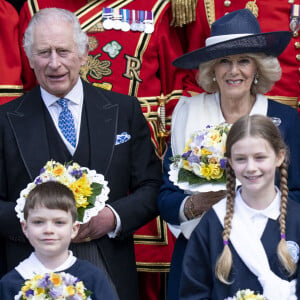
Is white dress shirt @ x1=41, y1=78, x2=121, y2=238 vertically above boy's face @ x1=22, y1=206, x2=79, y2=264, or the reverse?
white dress shirt @ x1=41, y1=78, x2=121, y2=238

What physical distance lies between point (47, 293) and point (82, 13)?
206cm

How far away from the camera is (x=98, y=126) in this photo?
461cm

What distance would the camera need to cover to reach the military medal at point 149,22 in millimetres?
5391

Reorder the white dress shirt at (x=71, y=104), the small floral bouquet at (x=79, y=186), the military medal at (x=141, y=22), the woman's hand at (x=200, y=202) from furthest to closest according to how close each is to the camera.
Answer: the military medal at (x=141, y=22), the white dress shirt at (x=71, y=104), the woman's hand at (x=200, y=202), the small floral bouquet at (x=79, y=186)

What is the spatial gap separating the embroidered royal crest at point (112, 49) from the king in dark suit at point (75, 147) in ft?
2.38

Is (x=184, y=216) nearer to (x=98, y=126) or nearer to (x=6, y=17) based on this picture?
(x=98, y=126)

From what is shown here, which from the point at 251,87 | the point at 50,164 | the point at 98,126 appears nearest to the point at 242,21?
the point at 251,87

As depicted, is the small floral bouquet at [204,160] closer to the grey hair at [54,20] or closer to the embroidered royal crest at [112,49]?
the grey hair at [54,20]

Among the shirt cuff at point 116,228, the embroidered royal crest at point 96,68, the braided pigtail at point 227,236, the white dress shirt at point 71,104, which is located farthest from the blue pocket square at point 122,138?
the embroidered royal crest at point 96,68

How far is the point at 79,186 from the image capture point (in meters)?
4.17

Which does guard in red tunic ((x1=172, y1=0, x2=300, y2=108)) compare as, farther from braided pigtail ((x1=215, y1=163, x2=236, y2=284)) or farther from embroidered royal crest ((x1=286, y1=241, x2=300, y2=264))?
embroidered royal crest ((x1=286, y1=241, x2=300, y2=264))

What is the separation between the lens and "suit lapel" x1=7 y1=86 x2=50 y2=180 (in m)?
4.50

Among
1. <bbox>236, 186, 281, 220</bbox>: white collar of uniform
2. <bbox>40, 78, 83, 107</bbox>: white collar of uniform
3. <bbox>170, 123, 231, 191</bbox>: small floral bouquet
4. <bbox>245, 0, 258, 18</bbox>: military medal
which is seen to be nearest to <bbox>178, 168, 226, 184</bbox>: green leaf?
<bbox>170, 123, 231, 191</bbox>: small floral bouquet

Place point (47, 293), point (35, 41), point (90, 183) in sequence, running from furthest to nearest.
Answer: point (35, 41), point (90, 183), point (47, 293)
